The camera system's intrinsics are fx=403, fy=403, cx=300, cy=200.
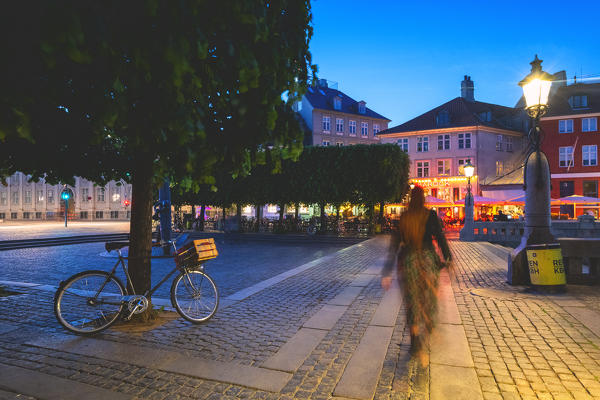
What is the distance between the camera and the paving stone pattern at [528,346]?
3.62 meters

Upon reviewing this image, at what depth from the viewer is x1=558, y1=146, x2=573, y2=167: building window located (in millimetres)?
39438

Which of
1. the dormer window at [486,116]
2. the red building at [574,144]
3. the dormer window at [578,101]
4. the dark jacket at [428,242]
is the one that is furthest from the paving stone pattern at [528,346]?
the dormer window at [486,116]

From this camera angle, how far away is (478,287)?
27.6 feet

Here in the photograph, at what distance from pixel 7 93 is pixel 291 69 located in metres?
2.52

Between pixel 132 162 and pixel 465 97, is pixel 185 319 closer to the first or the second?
pixel 132 162

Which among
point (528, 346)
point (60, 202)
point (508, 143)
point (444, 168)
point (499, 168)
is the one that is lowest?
point (528, 346)

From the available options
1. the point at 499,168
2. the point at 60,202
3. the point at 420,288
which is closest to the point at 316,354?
the point at 420,288

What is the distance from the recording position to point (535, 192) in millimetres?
8383

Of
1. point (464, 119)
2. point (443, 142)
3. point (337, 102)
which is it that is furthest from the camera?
point (337, 102)

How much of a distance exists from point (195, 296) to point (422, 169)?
4692 cm

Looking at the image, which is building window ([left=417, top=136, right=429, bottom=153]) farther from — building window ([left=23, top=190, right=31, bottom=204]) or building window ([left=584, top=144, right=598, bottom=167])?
building window ([left=23, top=190, right=31, bottom=204])

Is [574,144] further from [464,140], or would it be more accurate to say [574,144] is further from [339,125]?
[339,125]

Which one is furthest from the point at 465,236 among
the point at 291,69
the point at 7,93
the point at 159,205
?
the point at 7,93

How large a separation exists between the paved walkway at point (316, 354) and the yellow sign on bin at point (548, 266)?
1.90ft
